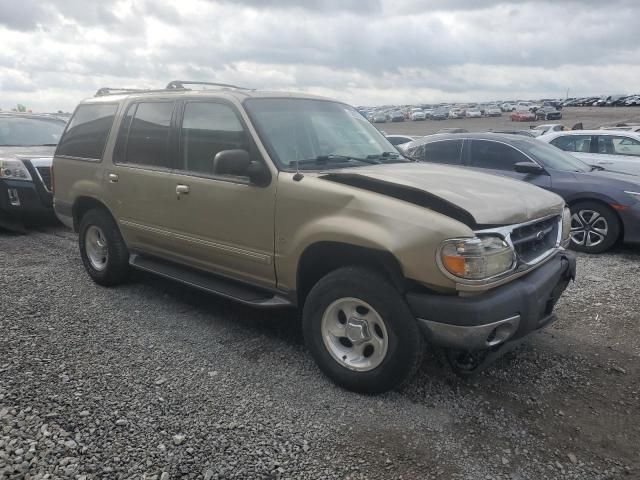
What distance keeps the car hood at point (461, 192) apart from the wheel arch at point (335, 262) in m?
0.39

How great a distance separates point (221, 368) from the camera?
3.71m

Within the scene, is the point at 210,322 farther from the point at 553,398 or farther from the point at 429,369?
the point at 553,398

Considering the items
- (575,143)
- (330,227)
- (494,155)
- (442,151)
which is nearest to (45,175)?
(442,151)

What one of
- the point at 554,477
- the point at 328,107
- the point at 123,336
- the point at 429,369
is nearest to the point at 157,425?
the point at 123,336

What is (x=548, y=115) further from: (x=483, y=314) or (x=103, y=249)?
(x=483, y=314)

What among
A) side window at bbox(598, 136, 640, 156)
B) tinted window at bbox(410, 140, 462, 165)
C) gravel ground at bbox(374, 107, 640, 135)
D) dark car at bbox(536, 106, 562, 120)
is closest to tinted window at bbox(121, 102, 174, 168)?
tinted window at bbox(410, 140, 462, 165)

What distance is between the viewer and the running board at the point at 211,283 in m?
3.79

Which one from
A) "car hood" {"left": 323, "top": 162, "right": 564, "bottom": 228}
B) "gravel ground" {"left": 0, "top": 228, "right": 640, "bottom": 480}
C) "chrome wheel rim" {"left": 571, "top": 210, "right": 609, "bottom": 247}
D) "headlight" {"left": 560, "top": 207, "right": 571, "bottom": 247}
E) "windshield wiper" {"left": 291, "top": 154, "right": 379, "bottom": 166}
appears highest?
"windshield wiper" {"left": 291, "top": 154, "right": 379, "bottom": 166}

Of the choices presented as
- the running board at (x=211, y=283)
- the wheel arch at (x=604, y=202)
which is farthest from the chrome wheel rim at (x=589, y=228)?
the running board at (x=211, y=283)

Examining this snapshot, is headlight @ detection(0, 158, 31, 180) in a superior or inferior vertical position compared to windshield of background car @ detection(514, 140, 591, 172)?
inferior

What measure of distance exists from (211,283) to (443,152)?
510 cm

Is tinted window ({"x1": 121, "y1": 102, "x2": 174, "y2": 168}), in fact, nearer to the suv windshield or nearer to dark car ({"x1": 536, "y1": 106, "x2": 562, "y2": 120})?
the suv windshield

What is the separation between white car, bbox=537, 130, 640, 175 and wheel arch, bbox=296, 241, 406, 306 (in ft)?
23.6

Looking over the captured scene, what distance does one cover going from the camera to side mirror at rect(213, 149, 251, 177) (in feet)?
11.5
